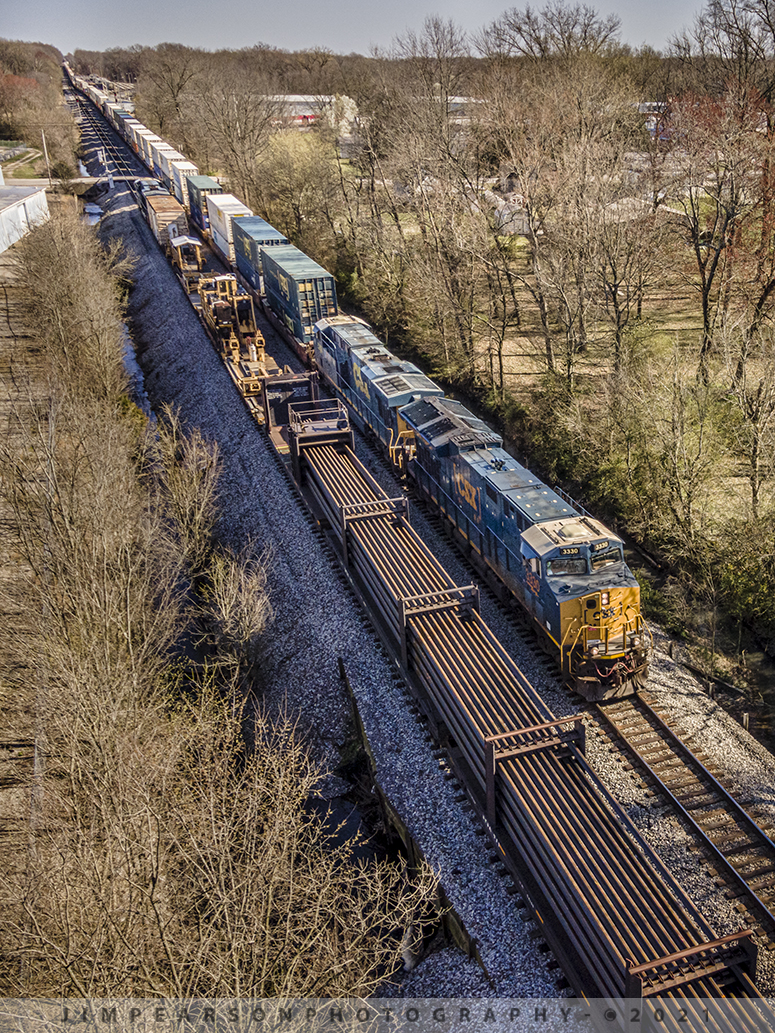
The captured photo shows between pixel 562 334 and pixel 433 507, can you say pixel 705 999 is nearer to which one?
pixel 433 507

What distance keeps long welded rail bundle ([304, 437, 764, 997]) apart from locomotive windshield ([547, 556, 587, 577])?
7.57 feet

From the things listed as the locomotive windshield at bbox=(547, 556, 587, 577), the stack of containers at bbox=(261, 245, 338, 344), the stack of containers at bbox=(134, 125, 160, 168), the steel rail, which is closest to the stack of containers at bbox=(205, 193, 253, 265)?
the stack of containers at bbox=(261, 245, 338, 344)

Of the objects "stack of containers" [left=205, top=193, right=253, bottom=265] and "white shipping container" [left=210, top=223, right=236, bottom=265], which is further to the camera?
"white shipping container" [left=210, top=223, right=236, bottom=265]

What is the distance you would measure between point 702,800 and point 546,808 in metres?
5.01

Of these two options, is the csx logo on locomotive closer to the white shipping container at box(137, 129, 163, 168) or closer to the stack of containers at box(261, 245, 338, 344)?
the stack of containers at box(261, 245, 338, 344)

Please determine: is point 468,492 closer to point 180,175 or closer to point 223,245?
point 223,245

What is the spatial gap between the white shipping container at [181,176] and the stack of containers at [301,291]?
1224 inches

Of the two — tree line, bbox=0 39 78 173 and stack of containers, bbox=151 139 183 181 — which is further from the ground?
tree line, bbox=0 39 78 173

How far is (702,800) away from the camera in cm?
1648

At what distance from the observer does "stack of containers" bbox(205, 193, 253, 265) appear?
5528cm

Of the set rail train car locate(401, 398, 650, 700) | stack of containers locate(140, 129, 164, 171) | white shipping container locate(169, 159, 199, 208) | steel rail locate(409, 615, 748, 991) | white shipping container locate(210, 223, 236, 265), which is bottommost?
steel rail locate(409, 615, 748, 991)

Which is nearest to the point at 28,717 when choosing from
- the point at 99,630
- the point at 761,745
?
the point at 99,630

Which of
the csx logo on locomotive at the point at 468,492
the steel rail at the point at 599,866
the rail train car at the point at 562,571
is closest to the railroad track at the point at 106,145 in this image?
the csx logo on locomotive at the point at 468,492

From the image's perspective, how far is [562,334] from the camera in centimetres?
4341
